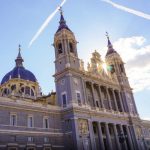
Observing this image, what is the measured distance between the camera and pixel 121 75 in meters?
68.1

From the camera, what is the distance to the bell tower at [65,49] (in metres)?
52.3

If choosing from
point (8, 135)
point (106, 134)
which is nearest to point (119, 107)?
point (106, 134)

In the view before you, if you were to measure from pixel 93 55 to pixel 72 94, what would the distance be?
17.1 m

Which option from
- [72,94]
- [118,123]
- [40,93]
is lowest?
[118,123]

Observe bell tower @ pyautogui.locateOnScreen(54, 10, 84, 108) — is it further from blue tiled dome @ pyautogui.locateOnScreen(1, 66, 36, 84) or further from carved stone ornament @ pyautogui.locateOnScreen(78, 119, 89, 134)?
blue tiled dome @ pyautogui.locateOnScreen(1, 66, 36, 84)

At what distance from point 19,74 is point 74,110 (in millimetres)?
34239

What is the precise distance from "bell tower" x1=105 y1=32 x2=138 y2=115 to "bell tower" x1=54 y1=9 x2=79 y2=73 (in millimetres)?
15106

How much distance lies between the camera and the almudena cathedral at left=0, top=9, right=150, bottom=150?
40438 millimetres

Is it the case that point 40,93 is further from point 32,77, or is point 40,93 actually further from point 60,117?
point 60,117

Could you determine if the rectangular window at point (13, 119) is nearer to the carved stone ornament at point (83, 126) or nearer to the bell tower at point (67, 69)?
the bell tower at point (67, 69)

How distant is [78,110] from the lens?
155 ft

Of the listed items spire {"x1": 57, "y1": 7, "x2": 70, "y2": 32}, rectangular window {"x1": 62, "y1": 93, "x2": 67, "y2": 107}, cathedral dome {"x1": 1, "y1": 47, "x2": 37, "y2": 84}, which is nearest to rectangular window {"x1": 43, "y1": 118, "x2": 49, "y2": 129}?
rectangular window {"x1": 62, "y1": 93, "x2": 67, "y2": 107}

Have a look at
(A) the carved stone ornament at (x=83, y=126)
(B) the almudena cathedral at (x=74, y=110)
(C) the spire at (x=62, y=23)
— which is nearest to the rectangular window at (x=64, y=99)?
(B) the almudena cathedral at (x=74, y=110)

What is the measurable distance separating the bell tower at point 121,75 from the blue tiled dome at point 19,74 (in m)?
25.4
